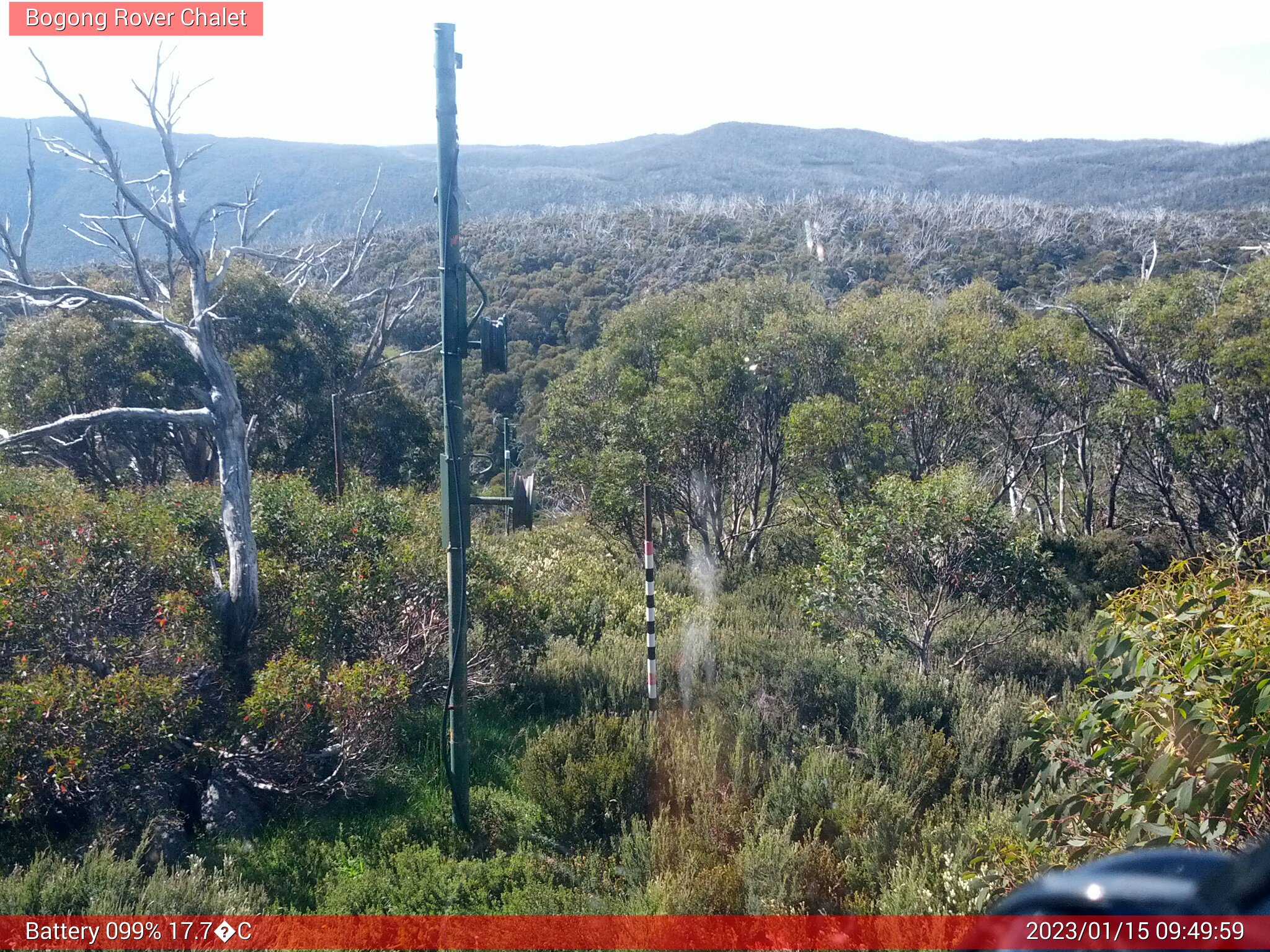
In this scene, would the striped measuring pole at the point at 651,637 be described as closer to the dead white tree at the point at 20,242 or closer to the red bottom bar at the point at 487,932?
the red bottom bar at the point at 487,932

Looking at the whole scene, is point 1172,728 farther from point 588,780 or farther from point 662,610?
point 662,610

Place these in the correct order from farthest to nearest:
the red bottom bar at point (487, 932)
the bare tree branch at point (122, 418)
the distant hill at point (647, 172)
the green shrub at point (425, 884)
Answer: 1. the distant hill at point (647, 172)
2. the bare tree branch at point (122, 418)
3. the green shrub at point (425, 884)
4. the red bottom bar at point (487, 932)

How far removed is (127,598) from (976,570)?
22.4 ft

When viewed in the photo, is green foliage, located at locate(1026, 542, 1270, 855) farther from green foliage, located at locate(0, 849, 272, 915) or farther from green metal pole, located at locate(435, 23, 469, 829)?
green foliage, located at locate(0, 849, 272, 915)

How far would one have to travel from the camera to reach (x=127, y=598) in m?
5.92

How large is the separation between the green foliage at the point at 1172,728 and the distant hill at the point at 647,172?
32.3m

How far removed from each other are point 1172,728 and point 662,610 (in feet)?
25.3

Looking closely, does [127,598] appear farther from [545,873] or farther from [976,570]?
[976,570]

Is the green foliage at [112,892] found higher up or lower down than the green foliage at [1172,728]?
lower down

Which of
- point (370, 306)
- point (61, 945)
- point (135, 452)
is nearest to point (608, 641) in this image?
point (61, 945)

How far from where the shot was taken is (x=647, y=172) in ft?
269

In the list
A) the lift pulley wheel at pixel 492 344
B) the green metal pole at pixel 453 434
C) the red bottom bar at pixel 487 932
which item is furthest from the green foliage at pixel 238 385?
the red bottom bar at pixel 487 932

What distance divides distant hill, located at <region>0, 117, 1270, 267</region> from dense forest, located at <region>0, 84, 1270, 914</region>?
21.3 meters

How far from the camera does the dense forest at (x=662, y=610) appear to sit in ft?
13.3
